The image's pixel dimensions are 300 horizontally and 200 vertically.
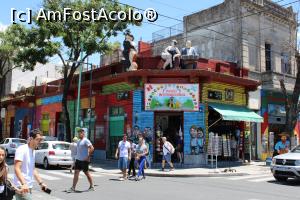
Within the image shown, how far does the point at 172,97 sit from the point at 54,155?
7.16 metres

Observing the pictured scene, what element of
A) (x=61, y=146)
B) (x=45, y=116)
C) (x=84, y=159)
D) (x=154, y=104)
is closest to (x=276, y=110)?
(x=154, y=104)

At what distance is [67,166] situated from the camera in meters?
20.7

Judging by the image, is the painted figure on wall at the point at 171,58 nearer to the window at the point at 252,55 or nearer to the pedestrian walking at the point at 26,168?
the window at the point at 252,55

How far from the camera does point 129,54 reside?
23031mm

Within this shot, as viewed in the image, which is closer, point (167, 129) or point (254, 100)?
point (167, 129)

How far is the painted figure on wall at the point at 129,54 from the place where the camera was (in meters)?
22.9

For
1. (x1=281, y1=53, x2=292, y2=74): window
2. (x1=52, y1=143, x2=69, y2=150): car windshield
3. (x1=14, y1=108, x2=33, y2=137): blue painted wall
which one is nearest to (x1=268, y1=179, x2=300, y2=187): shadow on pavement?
(x1=52, y1=143, x2=69, y2=150): car windshield

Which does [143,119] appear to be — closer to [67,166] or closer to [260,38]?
[67,166]

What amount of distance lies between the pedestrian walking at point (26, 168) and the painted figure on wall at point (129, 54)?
16.6 m

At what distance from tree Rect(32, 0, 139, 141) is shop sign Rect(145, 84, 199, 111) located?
16.4ft

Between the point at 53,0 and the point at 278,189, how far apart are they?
17.5 metres

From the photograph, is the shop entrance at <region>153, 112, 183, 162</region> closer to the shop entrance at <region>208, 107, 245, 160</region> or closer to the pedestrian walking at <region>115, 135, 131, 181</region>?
the shop entrance at <region>208, 107, 245, 160</region>

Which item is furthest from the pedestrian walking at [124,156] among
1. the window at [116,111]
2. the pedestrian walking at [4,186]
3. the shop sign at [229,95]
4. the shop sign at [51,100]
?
the shop sign at [51,100]

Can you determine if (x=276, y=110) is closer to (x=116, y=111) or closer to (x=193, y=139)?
(x=193, y=139)
